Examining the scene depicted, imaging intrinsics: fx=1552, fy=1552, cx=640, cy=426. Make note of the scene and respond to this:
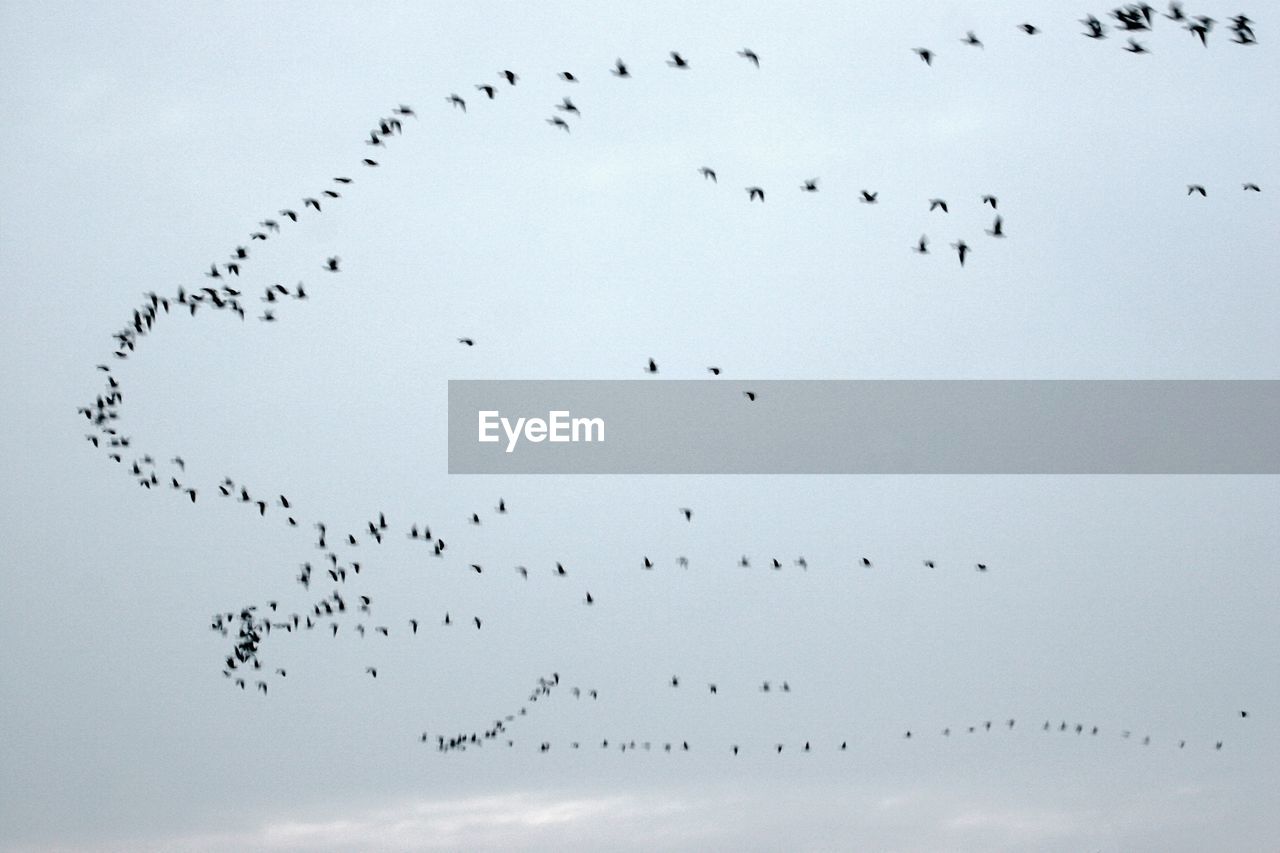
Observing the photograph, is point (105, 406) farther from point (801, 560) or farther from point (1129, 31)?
point (1129, 31)

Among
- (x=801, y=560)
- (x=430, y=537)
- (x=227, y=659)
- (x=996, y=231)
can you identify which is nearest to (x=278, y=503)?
(x=430, y=537)

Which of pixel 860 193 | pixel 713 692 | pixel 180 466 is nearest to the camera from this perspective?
pixel 860 193

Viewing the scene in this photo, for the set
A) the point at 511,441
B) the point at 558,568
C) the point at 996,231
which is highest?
the point at 996,231

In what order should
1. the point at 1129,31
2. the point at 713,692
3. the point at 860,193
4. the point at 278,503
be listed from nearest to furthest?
the point at 1129,31 → the point at 860,193 → the point at 278,503 → the point at 713,692

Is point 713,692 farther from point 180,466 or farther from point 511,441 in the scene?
point 180,466

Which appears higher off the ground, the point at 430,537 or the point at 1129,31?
the point at 1129,31

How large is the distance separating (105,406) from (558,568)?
69.0 ft

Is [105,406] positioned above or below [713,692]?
above

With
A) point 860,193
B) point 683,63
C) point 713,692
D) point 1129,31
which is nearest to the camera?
point 1129,31

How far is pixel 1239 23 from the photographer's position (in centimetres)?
4775

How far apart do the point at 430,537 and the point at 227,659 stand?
13.7 m

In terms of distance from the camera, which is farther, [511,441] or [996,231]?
[511,441]

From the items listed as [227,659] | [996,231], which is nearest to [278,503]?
[227,659]

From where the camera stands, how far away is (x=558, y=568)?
68000 mm
